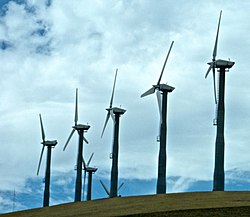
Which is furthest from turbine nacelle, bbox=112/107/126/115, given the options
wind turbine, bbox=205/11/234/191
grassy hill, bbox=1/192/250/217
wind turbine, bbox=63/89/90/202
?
grassy hill, bbox=1/192/250/217

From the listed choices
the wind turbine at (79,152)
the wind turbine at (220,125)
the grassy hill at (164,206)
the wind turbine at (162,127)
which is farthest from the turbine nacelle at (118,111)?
the grassy hill at (164,206)

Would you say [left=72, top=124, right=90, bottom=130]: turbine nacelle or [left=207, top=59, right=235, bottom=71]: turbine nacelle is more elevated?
[left=72, top=124, right=90, bottom=130]: turbine nacelle

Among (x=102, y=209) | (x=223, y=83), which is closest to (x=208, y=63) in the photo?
(x=223, y=83)

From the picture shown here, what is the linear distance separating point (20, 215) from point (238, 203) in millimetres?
27658

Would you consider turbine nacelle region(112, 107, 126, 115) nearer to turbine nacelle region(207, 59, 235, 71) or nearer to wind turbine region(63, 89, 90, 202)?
wind turbine region(63, 89, 90, 202)

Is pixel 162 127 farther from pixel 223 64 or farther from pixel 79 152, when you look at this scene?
pixel 79 152

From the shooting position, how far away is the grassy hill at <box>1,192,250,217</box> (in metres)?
63.2

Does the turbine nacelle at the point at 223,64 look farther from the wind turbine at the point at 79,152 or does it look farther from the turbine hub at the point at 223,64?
the wind turbine at the point at 79,152

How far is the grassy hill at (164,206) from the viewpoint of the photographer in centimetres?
6320

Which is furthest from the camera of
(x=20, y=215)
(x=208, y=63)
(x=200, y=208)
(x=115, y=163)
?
(x=115, y=163)

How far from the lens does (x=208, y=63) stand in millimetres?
107812

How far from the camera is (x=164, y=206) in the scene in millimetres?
69625

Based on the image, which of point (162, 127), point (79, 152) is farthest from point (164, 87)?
point (79, 152)

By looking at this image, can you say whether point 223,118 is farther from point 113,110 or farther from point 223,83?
point 113,110
